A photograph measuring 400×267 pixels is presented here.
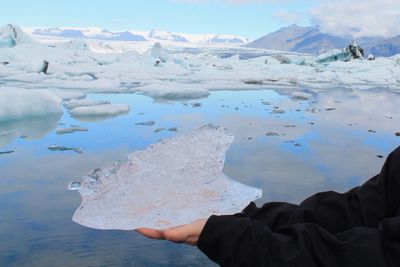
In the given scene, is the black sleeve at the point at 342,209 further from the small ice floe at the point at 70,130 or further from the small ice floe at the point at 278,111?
the small ice floe at the point at 278,111

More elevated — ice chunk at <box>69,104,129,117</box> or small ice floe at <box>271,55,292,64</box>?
small ice floe at <box>271,55,292,64</box>

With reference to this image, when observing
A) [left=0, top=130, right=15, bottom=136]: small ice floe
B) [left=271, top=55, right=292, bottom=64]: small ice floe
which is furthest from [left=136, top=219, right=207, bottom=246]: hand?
[left=271, top=55, right=292, bottom=64]: small ice floe

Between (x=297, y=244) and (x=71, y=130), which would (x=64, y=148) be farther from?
(x=297, y=244)

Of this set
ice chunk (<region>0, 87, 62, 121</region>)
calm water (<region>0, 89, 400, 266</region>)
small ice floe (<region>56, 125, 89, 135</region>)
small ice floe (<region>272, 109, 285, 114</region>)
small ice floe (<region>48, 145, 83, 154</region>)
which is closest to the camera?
calm water (<region>0, 89, 400, 266</region>)

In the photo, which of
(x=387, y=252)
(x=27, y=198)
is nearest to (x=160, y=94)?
(x=27, y=198)

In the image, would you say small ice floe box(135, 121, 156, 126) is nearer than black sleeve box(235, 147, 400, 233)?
No

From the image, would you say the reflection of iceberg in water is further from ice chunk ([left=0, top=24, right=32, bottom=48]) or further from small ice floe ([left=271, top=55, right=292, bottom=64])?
small ice floe ([left=271, top=55, right=292, bottom=64])

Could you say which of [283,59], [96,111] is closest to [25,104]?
[96,111]
